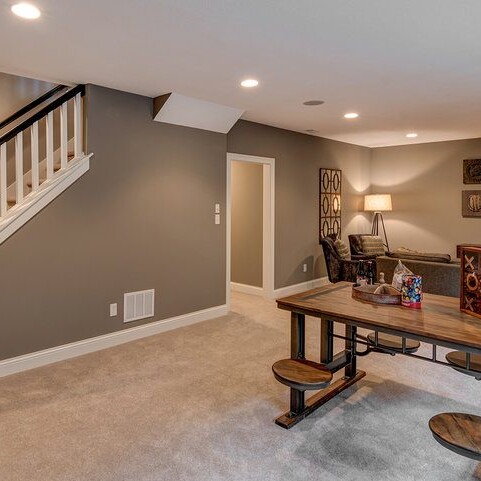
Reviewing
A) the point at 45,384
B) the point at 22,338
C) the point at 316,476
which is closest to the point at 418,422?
the point at 316,476

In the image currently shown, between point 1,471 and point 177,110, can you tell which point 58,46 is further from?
point 1,471

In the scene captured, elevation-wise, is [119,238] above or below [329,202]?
below

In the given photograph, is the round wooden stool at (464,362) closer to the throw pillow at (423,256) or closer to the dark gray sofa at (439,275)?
the dark gray sofa at (439,275)

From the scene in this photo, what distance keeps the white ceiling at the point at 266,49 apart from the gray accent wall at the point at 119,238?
1.66 feet

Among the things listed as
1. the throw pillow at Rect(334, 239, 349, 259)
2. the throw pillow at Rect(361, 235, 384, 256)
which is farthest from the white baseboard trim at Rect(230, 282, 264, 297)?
the throw pillow at Rect(361, 235, 384, 256)

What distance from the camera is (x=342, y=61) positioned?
9.93 feet

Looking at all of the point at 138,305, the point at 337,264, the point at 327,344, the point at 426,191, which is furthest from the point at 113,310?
the point at 426,191

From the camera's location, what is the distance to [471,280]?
2.23 m

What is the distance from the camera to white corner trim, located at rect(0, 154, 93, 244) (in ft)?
10.7

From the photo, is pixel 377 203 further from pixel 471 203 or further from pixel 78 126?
pixel 78 126

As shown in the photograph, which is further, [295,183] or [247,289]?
[247,289]

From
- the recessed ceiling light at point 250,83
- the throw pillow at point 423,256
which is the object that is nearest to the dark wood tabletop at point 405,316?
the throw pillow at point 423,256

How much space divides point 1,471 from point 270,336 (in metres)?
2.66

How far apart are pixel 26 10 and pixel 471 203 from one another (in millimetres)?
6595
